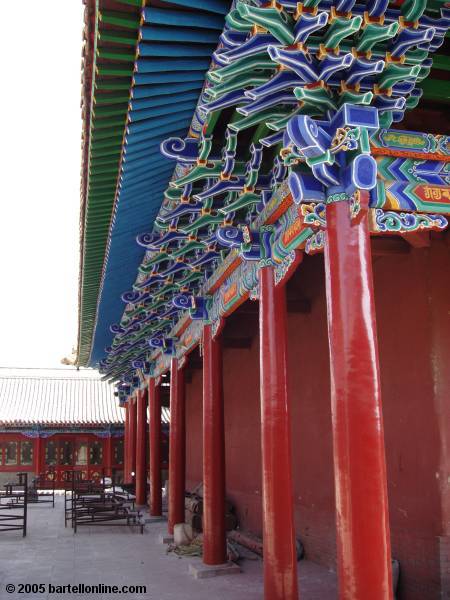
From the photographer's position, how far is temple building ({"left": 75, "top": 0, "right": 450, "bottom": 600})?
4.18 meters

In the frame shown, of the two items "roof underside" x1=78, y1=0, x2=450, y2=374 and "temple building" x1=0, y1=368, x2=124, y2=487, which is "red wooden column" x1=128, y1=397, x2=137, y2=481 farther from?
"roof underside" x1=78, y1=0, x2=450, y2=374

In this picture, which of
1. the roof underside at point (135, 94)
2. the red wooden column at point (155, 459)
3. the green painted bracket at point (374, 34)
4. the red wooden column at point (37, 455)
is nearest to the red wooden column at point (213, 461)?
the roof underside at point (135, 94)

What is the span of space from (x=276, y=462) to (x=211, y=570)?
301cm

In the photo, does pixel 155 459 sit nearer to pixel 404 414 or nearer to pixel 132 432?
pixel 132 432

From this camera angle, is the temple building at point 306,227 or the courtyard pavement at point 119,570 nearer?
the temple building at point 306,227

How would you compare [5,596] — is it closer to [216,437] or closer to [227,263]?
[216,437]

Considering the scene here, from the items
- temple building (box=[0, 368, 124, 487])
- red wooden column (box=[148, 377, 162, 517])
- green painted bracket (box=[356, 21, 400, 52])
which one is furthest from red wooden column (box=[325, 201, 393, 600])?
temple building (box=[0, 368, 124, 487])

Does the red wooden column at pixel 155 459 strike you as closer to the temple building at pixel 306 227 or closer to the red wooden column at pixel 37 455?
the temple building at pixel 306 227

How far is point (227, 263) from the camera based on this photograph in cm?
829

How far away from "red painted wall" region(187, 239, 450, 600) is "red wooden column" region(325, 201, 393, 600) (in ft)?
7.46

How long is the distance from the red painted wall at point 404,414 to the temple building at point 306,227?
0.08ft

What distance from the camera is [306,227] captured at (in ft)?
17.7

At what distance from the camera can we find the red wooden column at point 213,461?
857 centimetres

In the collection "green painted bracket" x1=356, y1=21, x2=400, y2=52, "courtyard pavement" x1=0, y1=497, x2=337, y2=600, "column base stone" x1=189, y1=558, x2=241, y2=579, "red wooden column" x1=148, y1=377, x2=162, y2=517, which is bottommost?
"courtyard pavement" x1=0, y1=497, x2=337, y2=600
